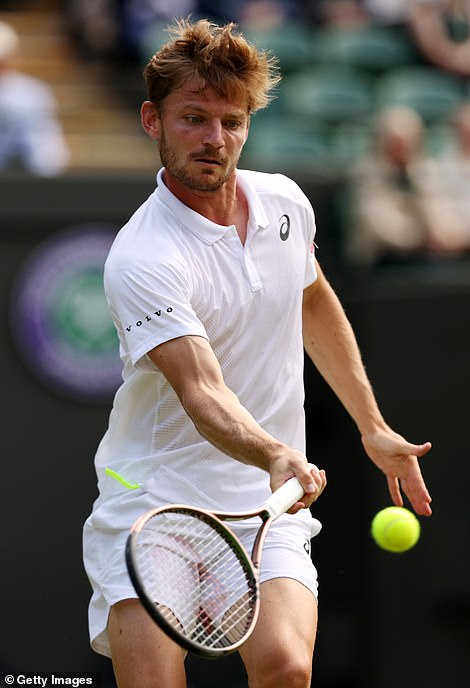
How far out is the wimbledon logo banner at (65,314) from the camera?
6.66 metres

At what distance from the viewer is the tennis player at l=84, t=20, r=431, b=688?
3729mm

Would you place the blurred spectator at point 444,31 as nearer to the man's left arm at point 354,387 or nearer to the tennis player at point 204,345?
the man's left arm at point 354,387

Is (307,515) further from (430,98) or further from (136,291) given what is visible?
(430,98)

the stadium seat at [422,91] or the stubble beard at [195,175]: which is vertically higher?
the stadium seat at [422,91]

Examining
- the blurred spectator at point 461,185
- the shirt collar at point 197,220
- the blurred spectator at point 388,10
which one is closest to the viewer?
the shirt collar at point 197,220

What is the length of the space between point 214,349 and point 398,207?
12.0 feet

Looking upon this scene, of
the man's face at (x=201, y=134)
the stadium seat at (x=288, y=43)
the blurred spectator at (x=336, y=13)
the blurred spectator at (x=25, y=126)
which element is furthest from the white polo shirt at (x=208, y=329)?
the blurred spectator at (x=336, y=13)

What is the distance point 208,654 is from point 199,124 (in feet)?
4.92

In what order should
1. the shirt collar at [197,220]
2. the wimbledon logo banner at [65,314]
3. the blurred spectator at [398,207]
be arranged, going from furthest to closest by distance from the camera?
the blurred spectator at [398,207] → the wimbledon logo banner at [65,314] → the shirt collar at [197,220]

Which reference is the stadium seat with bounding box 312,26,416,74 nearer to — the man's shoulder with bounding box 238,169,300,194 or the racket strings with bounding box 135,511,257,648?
the man's shoulder with bounding box 238,169,300,194

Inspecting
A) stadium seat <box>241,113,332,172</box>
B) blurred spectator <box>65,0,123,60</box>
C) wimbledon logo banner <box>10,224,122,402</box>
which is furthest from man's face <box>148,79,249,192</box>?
blurred spectator <box>65,0,123,60</box>

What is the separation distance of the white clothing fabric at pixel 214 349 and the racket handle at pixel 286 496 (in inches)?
22.1

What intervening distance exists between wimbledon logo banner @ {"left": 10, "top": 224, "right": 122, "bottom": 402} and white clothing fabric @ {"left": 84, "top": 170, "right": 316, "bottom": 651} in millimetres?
2556

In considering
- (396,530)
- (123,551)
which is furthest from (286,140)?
(123,551)
